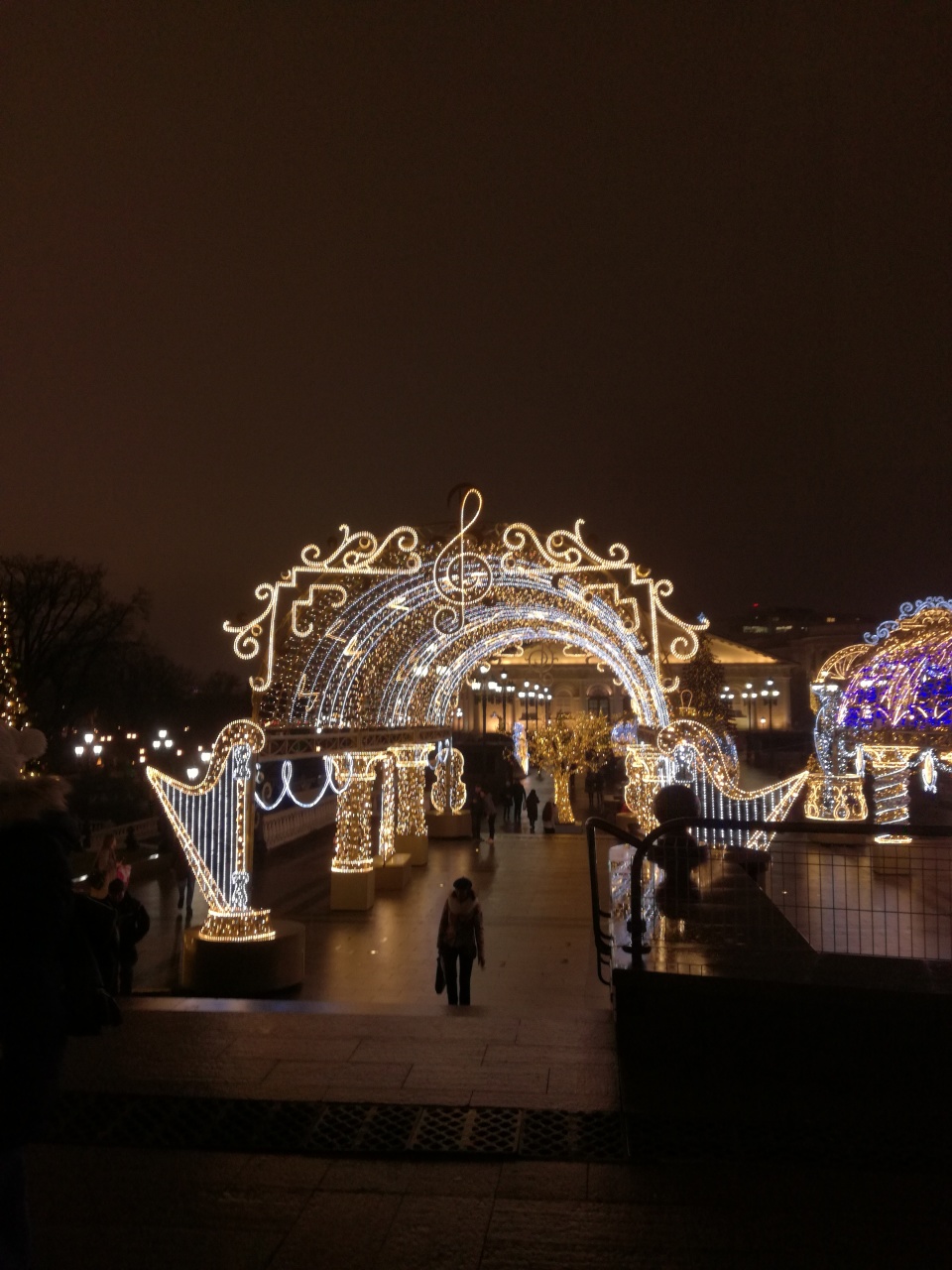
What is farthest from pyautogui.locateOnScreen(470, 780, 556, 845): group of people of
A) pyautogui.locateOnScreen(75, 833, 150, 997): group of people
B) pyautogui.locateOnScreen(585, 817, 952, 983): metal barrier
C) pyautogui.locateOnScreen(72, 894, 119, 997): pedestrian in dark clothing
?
pyautogui.locateOnScreen(72, 894, 119, 997): pedestrian in dark clothing

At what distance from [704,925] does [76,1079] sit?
3278 millimetres

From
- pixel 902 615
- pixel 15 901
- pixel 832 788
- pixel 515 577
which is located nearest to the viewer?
pixel 15 901

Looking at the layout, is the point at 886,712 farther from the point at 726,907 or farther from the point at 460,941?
the point at 726,907

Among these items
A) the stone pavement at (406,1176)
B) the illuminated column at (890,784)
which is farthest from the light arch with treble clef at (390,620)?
the illuminated column at (890,784)

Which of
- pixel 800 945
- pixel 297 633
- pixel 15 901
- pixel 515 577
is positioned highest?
pixel 515 577

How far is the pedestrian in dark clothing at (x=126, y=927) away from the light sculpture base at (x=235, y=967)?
24.9 inches

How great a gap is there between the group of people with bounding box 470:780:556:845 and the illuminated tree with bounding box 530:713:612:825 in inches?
14.8

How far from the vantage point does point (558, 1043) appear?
4.55 metres

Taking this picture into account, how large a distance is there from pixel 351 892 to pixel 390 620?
Result: 3518 mm

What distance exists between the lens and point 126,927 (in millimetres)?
7359

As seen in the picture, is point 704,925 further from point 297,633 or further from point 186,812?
point 297,633

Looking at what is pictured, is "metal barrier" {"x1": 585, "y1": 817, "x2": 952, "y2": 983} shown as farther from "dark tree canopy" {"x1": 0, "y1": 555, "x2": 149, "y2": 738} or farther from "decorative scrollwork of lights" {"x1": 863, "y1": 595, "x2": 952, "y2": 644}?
"dark tree canopy" {"x1": 0, "y1": 555, "x2": 149, "y2": 738}

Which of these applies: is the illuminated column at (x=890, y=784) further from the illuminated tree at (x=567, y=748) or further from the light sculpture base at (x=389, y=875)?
the light sculpture base at (x=389, y=875)

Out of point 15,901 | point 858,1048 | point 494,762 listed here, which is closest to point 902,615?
point 858,1048
